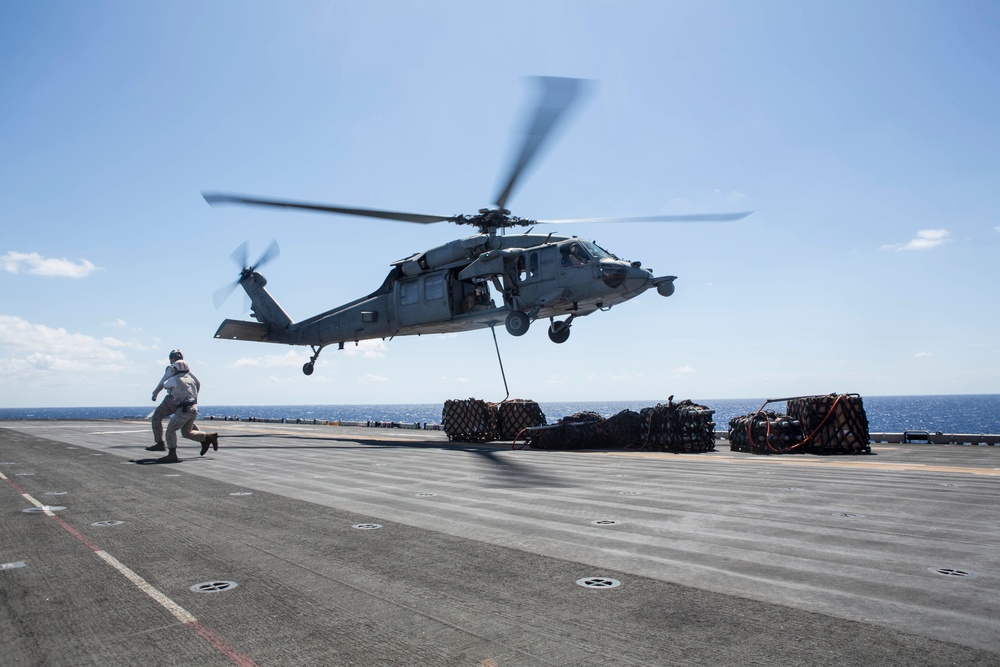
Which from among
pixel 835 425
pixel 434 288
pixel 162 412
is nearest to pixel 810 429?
pixel 835 425

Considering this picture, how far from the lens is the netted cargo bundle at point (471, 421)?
27.5 meters

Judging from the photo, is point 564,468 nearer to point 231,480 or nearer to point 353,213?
point 231,480

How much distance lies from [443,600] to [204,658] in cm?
168

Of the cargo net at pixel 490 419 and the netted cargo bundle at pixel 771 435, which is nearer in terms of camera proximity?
the netted cargo bundle at pixel 771 435

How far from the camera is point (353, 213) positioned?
2142 centimetres

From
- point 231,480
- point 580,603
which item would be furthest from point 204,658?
point 231,480

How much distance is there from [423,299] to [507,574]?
2157 cm

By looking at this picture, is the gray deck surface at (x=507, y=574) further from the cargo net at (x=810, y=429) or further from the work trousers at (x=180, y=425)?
the cargo net at (x=810, y=429)

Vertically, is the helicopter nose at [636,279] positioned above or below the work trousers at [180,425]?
above

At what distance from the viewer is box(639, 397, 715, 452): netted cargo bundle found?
2044 centimetres

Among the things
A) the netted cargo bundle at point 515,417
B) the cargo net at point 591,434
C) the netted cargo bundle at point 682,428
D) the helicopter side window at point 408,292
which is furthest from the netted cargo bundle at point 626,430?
Answer: the helicopter side window at point 408,292

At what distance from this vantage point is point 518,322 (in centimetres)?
2409

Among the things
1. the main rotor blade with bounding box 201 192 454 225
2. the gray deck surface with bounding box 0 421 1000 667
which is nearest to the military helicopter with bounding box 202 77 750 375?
the main rotor blade with bounding box 201 192 454 225

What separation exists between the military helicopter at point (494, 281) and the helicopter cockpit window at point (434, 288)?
4cm
